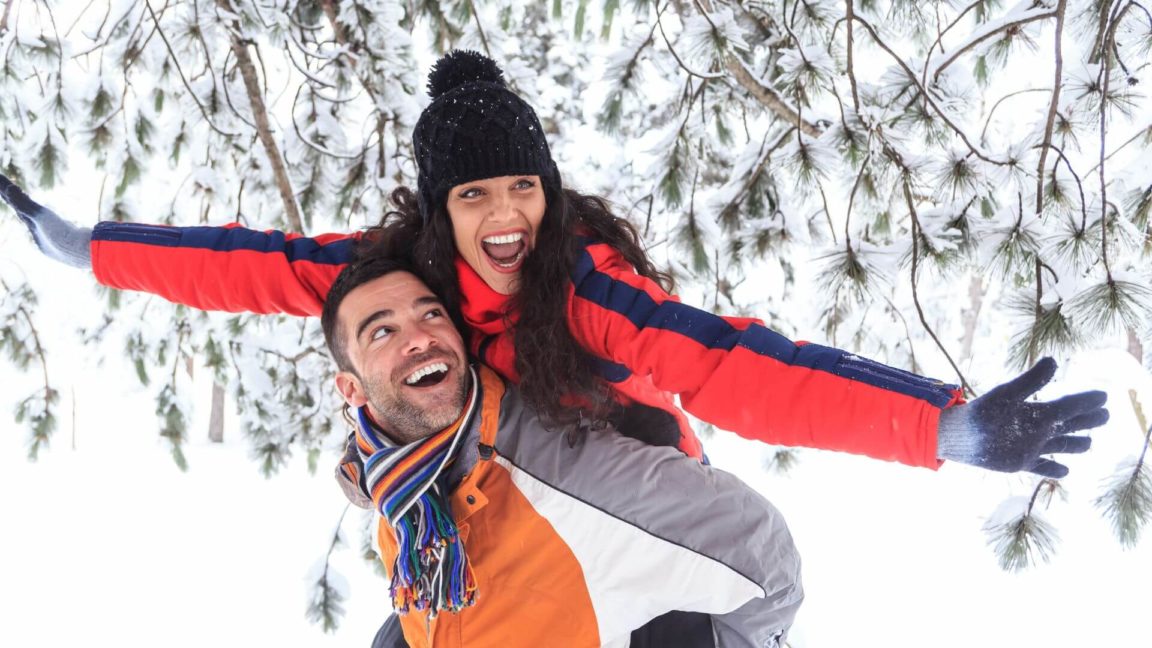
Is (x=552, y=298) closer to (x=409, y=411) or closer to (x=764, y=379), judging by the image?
(x=409, y=411)

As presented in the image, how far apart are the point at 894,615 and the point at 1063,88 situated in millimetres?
2949

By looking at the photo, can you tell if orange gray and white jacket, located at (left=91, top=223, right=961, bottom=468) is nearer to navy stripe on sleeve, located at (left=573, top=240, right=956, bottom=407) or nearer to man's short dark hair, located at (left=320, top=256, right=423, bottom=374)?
navy stripe on sleeve, located at (left=573, top=240, right=956, bottom=407)

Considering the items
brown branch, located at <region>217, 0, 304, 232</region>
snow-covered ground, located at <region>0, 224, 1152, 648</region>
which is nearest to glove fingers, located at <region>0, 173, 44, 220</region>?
brown branch, located at <region>217, 0, 304, 232</region>

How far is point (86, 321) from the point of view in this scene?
5.08 meters

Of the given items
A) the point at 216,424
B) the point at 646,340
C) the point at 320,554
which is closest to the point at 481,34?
the point at 646,340

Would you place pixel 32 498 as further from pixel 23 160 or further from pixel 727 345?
pixel 727 345

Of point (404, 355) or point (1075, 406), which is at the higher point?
point (404, 355)

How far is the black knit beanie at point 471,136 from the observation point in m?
1.30

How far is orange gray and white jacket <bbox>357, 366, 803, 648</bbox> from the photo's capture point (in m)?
1.22

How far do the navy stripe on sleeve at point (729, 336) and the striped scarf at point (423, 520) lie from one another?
283mm

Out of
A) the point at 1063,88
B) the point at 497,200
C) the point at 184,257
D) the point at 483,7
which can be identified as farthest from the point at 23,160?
the point at 1063,88

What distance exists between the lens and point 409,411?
4.37 ft

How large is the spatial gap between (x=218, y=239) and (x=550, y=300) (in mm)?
703

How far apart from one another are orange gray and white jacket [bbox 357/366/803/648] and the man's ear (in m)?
0.25
